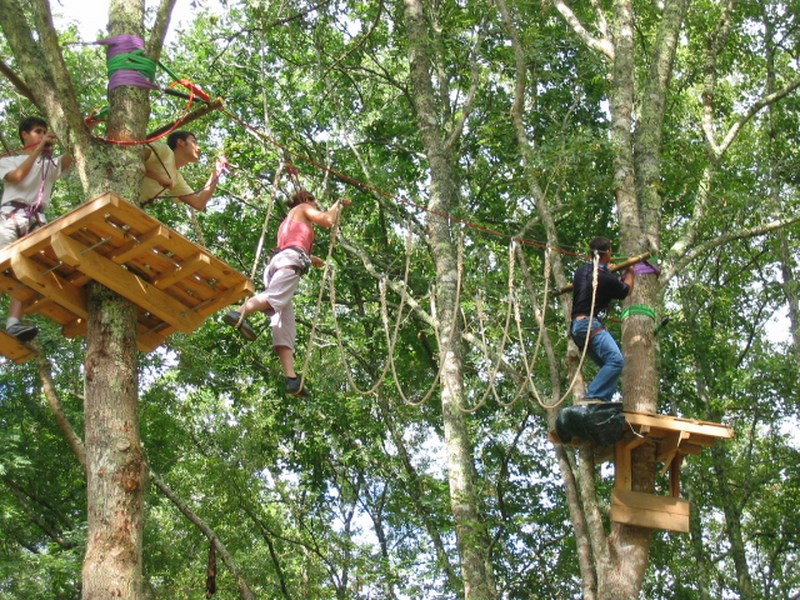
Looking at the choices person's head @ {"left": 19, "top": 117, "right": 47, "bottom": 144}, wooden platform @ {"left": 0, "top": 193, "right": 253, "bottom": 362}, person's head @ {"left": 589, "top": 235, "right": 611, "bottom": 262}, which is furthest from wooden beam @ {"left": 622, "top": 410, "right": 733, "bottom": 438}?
person's head @ {"left": 19, "top": 117, "right": 47, "bottom": 144}

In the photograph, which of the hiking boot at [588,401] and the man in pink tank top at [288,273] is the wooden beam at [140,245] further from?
the hiking boot at [588,401]

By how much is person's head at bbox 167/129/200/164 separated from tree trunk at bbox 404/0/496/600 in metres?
1.99

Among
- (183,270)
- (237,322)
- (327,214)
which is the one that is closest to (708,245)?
(327,214)

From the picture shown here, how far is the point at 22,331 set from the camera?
484cm

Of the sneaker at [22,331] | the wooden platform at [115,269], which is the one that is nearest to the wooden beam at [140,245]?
the wooden platform at [115,269]

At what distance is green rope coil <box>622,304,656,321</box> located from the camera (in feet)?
19.4

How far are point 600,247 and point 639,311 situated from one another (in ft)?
1.44

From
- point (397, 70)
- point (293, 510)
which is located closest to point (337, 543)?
point (293, 510)

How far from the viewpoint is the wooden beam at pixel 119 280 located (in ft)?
14.4

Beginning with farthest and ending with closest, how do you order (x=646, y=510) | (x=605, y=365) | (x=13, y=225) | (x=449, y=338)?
(x=449, y=338) → (x=605, y=365) → (x=646, y=510) → (x=13, y=225)

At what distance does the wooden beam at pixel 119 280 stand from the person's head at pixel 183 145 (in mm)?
938

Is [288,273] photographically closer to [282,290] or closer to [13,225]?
[282,290]

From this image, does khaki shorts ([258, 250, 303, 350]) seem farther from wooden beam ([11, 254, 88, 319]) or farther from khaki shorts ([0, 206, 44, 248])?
khaki shorts ([0, 206, 44, 248])

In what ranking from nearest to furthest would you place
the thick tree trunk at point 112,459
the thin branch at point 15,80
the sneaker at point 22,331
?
the thick tree trunk at point 112,459 < the thin branch at point 15,80 < the sneaker at point 22,331
